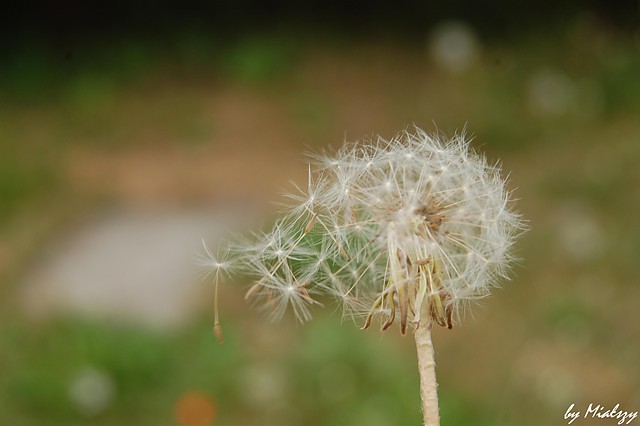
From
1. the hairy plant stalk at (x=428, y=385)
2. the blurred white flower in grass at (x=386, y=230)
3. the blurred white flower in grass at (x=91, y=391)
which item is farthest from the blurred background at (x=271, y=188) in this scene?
the hairy plant stalk at (x=428, y=385)

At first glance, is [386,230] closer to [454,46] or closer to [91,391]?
[91,391]

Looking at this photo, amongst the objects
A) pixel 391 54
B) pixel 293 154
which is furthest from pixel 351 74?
pixel 293 154

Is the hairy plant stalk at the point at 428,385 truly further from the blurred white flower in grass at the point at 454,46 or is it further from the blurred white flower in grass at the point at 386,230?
the blurred white flower in grass at the point at 454,46

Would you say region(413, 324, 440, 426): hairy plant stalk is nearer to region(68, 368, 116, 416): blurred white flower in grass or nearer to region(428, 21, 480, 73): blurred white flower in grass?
Result: region(68, 368, 116, 416): blurred white flower in grass

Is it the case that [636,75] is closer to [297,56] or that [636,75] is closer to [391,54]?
[391,54]

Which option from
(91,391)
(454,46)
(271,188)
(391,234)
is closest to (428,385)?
(391,234)
